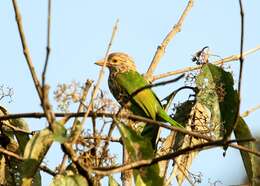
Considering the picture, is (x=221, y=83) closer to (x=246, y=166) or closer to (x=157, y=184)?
(x=246, y=166)

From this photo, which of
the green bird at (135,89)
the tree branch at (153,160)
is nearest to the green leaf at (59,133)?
the tree branch at (153,160)

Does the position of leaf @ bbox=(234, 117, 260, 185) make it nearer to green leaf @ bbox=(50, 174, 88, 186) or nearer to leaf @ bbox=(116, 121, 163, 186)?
leaf @ bbox=(116, 121, 163, 186)

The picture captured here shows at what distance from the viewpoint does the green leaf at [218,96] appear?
9.93 feet

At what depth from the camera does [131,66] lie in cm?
609

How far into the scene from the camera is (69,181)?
7.88 ft

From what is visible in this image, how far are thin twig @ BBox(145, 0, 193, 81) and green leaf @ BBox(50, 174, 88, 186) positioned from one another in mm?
1453

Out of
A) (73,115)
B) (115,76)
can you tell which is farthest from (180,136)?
(115,76)

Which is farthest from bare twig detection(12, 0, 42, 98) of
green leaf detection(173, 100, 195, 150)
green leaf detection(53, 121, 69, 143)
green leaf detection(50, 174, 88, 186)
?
green leaf detection(173, 100, 195, 150)

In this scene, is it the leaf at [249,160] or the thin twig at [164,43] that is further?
the thin twig at [164,43]

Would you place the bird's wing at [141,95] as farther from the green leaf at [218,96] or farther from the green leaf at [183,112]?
the green leaf at [218,96]

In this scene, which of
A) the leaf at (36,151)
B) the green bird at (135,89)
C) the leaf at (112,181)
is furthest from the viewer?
the green bird at (135,89)

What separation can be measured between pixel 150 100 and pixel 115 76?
89cm

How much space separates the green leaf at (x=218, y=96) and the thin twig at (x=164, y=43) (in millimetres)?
494

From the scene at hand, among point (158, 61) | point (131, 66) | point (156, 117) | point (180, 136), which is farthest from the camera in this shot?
point (131, 66)
